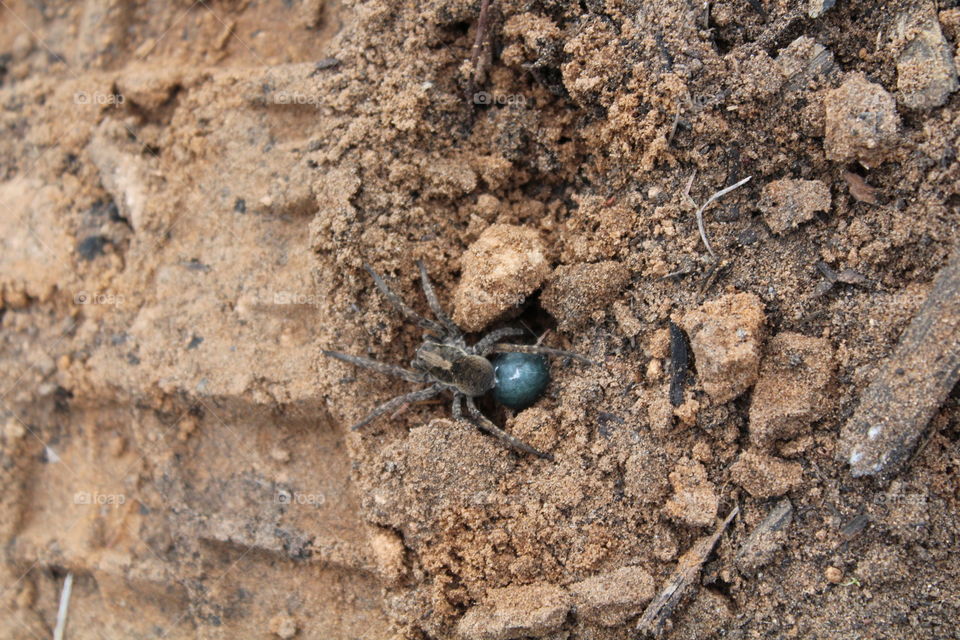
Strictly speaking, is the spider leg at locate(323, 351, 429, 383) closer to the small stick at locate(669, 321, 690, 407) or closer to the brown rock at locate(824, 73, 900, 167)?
the small stick at locate(669, 321, 690, 407)

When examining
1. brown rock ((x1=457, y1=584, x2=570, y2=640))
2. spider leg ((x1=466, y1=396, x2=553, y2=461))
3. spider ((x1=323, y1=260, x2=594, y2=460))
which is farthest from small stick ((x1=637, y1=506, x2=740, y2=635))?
spider ((x1=323, y1=260, x2=594, y2=460))

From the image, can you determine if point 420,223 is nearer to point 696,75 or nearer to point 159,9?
point 696,75

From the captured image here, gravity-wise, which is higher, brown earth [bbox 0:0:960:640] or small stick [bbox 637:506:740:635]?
brown earth [bbox 0:0:960:640]

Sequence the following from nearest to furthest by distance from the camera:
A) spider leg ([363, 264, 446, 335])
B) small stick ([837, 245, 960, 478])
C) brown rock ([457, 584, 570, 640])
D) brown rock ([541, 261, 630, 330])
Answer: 1. small stick ([837, 245, 960, 478])
2. brown rock ([457, 584, 570, 640])
3. brown rock ([541, 261, 630, 330])
4. spider leg ([363, 264, 446, 335])

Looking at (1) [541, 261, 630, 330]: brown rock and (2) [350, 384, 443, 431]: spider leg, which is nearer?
(1) [541, 261, 630, 330]: brown rock

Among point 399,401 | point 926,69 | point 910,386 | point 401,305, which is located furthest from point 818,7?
point 399,401

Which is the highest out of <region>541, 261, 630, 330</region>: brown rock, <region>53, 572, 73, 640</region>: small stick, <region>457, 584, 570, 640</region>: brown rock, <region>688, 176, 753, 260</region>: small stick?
<region>688, 176, 753, 260</region>: small stick

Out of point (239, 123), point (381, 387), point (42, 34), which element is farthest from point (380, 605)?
point (42, 34)
